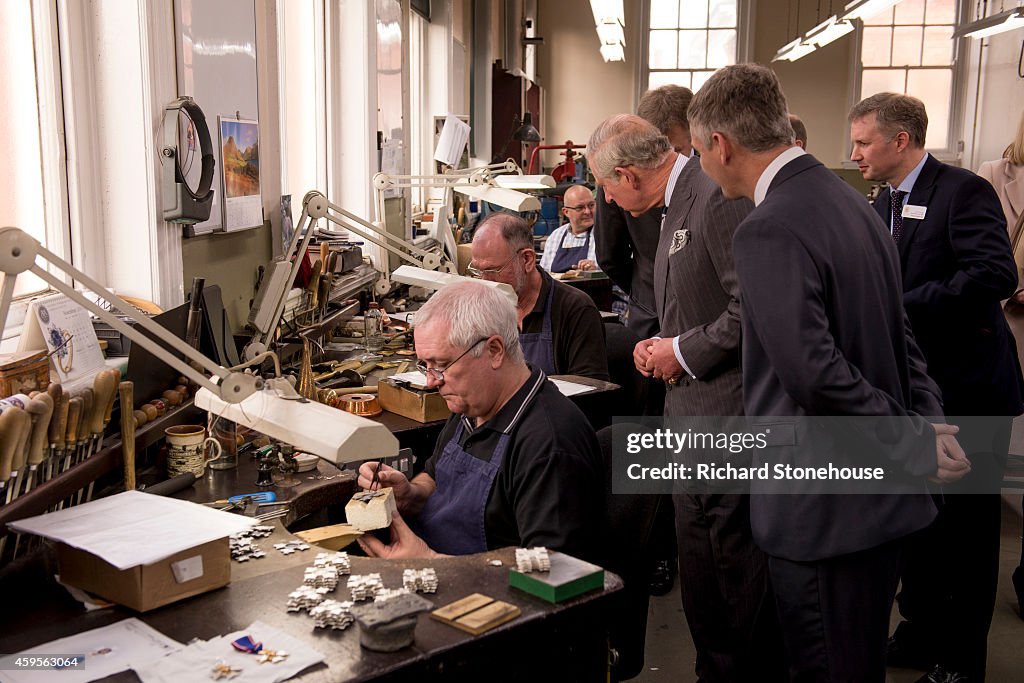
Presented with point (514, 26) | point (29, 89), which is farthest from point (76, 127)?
point (514, 26)

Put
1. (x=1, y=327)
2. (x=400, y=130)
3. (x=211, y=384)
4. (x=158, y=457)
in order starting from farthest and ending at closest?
1. (x=400, y=130)
2. (x=158, y=457)
3. (x=211, y=384)
4. (x=1, y=327)

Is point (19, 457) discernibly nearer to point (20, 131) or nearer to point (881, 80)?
point (20, 131)

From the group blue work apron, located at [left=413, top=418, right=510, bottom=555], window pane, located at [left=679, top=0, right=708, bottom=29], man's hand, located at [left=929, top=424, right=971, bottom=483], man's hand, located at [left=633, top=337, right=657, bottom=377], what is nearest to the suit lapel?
man's hand, located at [left=633, top=337, right=657, bottom=377]

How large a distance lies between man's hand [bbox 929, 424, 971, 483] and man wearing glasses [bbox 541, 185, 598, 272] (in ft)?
14.6

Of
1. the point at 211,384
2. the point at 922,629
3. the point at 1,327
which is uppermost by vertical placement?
the point at 1,327

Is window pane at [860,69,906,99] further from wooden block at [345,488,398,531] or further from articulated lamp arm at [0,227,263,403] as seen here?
articulated lamp arm at [0,227,263,403]

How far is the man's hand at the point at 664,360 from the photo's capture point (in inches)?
109

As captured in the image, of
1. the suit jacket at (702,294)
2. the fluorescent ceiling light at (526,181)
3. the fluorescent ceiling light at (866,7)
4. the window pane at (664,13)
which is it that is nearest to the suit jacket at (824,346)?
the suit jacket at (702,294)

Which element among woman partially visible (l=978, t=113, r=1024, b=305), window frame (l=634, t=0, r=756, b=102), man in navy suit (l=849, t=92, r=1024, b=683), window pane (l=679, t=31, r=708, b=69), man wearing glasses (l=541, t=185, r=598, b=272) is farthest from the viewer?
window pane (l=679, t=31, r=708, b=69)

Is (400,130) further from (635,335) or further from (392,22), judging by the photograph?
(635,335)

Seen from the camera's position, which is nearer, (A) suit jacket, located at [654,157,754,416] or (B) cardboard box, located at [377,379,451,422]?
(A) suit jacket, located at [654,157,754,416]

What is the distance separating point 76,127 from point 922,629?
3261mm

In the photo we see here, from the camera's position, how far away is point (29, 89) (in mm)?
2713

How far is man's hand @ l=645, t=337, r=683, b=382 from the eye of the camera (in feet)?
9.11
